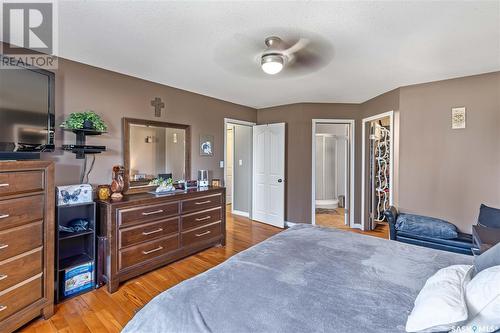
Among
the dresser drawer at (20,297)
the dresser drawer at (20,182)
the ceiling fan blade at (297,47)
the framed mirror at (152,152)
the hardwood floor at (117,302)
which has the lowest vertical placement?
the hardwood floor at (117,302)

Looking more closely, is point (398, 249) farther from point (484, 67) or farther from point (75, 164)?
point (75, 164)

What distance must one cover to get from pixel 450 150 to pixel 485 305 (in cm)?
285

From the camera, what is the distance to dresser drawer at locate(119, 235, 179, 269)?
2432 mm

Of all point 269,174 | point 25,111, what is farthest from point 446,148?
point 25,111

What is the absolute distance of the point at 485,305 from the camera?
2.82ft

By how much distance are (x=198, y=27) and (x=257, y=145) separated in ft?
10.4

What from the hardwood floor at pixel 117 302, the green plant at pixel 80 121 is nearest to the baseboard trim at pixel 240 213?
the hardwood floor at pixel 117 302

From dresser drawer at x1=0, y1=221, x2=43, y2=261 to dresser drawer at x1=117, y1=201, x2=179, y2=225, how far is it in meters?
0.63

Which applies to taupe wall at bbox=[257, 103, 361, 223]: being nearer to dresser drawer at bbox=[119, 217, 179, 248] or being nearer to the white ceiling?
the white ceiling

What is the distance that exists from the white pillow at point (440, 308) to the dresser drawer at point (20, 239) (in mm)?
2379

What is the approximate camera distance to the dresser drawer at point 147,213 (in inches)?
95.0

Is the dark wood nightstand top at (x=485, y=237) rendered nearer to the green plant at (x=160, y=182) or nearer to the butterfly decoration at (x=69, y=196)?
the green plant at (x=160, y=182)

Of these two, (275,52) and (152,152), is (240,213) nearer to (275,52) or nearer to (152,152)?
(152,152)

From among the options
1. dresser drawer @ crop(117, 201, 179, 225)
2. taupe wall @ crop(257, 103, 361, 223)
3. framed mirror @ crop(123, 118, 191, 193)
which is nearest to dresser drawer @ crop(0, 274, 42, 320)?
dresser drawer @ crop(117, 201, 179, 225)
